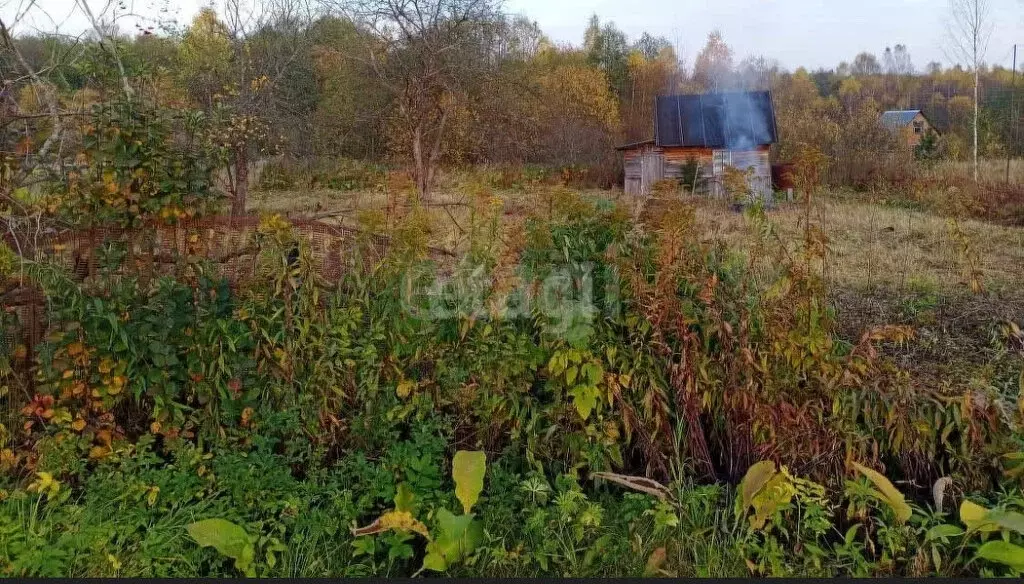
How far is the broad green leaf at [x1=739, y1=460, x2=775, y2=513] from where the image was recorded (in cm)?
289

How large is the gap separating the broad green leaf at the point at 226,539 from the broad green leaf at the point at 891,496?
7.26ft

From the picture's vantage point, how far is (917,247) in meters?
A: 8.64

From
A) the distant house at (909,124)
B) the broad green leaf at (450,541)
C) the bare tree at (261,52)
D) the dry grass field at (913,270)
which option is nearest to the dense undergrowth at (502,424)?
the broad green leaf at (450,541)

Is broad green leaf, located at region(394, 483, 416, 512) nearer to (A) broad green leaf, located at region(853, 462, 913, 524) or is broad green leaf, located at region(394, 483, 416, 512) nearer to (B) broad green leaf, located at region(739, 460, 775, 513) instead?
(B) broad green leaf, located at region(739, 460, 775, 513)

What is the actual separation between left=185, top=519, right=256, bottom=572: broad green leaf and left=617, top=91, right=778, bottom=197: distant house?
1394 centimetres

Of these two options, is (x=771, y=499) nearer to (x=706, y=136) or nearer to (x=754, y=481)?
(x=754, y=481)

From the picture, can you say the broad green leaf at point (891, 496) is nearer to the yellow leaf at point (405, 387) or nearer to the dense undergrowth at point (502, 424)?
the dense undergrowth at point (502, 424)

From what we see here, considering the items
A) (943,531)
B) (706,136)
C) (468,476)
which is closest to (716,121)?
(706,136)

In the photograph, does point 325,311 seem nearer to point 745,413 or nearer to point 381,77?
point 745,413

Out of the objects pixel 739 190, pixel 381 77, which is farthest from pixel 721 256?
pixel 381 77

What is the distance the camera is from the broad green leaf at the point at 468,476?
9.55 feet

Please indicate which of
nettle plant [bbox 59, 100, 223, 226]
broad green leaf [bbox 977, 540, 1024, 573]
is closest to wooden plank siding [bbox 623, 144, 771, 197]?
nettle plant [bbox 59, 100, 223, 226]

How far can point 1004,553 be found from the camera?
2662 millimetres

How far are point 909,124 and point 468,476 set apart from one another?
26.0 meters
